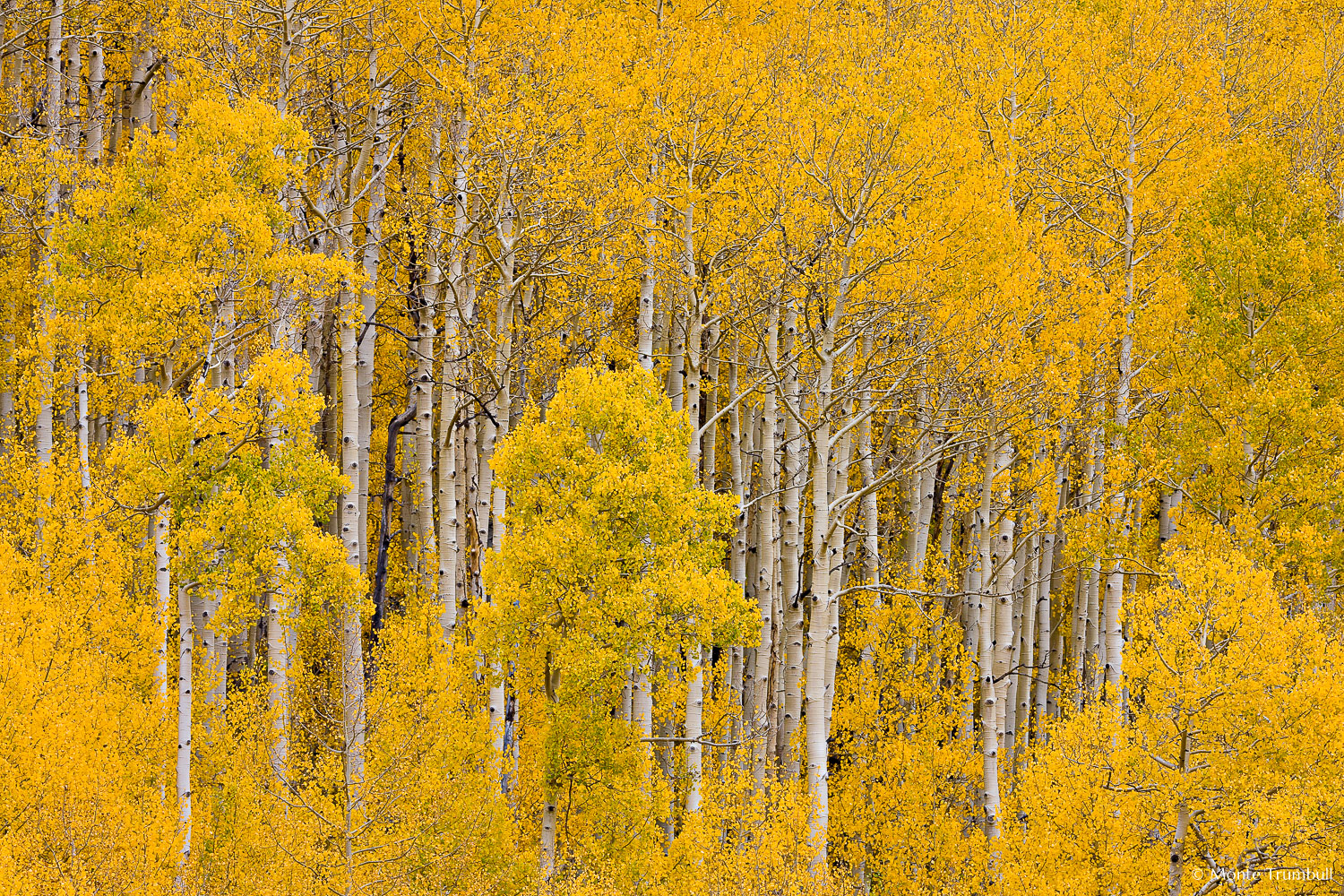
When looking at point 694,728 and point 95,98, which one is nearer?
point 694,728

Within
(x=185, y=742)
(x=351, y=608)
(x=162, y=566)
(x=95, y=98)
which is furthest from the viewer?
(x=95, y=98)

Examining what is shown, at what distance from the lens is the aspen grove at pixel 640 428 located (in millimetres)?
A: 15133

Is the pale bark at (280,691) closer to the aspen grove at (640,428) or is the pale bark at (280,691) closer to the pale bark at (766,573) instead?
the aspen grove at (640,428)

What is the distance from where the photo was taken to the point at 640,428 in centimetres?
1577

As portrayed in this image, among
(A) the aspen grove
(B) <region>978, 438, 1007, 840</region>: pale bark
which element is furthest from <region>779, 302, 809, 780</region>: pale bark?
(B) <region>978, 438, 1007, 840</region>: pale bark

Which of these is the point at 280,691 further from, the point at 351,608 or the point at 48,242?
the point at 48,242

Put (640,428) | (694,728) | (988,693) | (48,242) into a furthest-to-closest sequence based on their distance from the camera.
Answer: (988,693) → (48,242) → (694,728) → (640,428)

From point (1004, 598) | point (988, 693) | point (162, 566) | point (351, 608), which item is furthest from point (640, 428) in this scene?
point (988, 693)

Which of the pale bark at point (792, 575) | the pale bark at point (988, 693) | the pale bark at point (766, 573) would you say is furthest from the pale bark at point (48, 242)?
the pale bark at point (988, 693)

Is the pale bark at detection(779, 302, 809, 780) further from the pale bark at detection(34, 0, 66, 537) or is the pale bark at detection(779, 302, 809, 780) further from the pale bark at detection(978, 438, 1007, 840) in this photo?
the pale bark at detection(34, 0, 66, 537)

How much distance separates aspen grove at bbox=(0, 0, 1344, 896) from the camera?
15133mm

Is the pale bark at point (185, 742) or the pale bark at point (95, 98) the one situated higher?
the pale bark at point (95, 98)

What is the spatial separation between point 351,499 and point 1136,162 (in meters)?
14.0

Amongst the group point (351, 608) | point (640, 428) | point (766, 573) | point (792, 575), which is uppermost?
point (640, 428)
